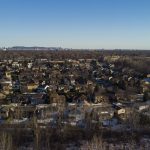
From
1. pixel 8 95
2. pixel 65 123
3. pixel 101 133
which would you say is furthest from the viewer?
pixel 8 95

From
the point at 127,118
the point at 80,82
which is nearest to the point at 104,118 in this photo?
the point at 127,118

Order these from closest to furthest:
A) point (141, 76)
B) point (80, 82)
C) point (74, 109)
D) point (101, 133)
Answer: point (101, 133) → point (74, 109) → point (80, 82) → point (141, 76)

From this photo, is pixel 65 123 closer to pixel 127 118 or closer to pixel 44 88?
pixel 127 118

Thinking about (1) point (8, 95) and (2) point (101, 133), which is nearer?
(2) point (101, 133)

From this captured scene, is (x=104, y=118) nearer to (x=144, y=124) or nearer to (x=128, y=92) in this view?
(x=144, y=124)

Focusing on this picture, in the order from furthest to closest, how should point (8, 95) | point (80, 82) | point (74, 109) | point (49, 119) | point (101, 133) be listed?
point (80, 82) → point (8, 95) → point (74, 109) → point (49, 119) → point (101, 133)

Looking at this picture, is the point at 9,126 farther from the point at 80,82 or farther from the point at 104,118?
the point at 80,82

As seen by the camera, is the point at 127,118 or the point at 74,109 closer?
the point at 127,118

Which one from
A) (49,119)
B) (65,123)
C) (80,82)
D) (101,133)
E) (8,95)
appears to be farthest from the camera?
(80,82)

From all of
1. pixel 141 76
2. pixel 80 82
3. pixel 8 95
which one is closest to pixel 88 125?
pixel 8 95
